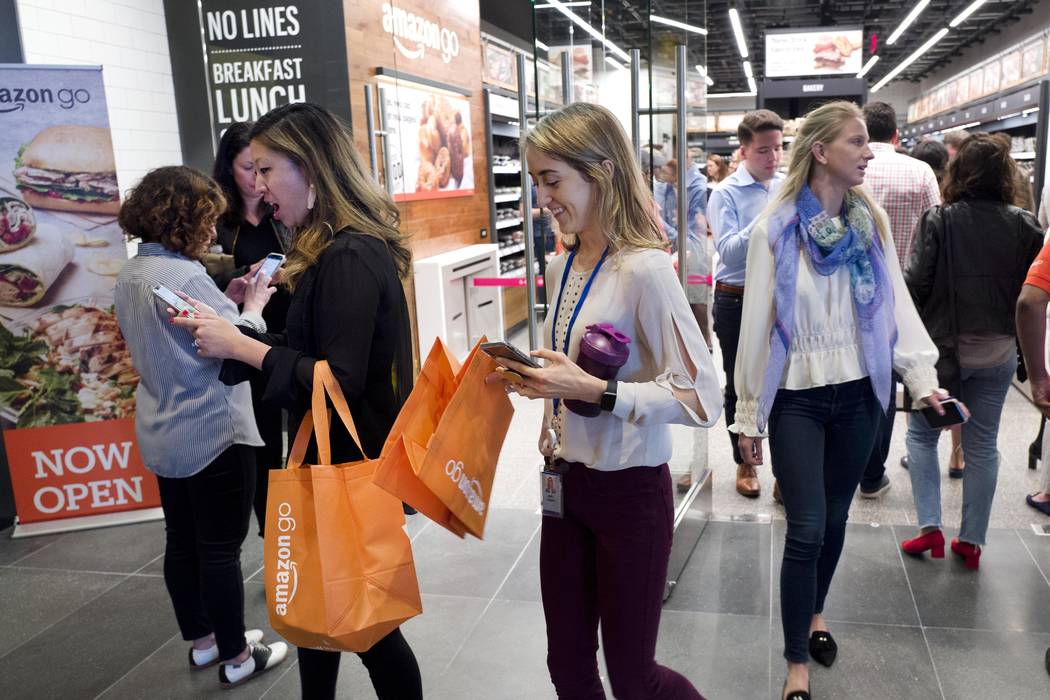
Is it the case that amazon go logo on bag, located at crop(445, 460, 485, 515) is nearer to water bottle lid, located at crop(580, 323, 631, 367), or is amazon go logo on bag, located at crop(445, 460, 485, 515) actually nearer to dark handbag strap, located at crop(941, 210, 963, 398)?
water bottle lid, located at crop(580, 323, 631, 367)

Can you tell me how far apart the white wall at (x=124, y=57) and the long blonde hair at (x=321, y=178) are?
3.45 m

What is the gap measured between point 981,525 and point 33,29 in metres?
4.93

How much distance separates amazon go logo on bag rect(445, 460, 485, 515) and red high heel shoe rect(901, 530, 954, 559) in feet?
7.77

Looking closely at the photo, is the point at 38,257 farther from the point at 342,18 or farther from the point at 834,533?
the point at 834,533

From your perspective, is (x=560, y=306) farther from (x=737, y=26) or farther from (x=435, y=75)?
(x=737, y=26)

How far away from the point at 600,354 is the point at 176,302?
3.01 feet

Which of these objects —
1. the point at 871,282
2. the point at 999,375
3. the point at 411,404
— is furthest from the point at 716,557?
the point at 411,404

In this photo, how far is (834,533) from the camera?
235cm

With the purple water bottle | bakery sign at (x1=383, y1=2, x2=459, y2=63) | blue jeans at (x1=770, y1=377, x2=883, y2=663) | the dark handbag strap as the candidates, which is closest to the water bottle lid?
the purple water bottle

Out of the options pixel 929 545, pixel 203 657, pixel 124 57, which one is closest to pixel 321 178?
pixel 203 657

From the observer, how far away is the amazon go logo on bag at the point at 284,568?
5.03 ft

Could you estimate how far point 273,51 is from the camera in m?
4.43

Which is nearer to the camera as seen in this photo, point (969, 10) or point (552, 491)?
point (552, 491)

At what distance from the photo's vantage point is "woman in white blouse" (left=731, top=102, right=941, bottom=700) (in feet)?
7.09
